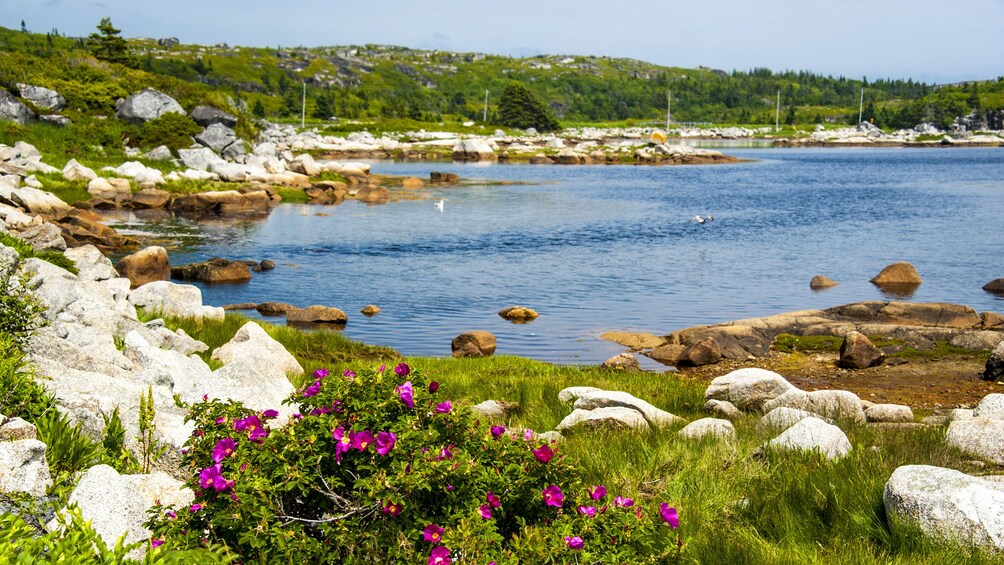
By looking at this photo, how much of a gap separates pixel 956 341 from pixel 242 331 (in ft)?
51.6

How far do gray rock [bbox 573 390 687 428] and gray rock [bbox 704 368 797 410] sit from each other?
6.96 feet

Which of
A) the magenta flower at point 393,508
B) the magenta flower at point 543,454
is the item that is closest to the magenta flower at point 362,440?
the magenta flower at point 393,508

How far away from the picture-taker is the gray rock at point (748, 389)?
Answer: 43.4 ft

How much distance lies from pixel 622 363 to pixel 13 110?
4990 cm

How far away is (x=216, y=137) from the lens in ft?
203

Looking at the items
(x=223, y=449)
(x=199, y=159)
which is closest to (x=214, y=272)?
(x=223, y=449)

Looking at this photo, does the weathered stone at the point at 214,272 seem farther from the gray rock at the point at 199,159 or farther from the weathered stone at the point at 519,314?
the gray rock at the point at 199,159

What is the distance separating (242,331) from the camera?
14.8 metres

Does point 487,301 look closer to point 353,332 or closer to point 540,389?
point 353,332

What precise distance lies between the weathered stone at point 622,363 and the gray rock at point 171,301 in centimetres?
852

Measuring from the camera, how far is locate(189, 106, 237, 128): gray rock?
206 feet

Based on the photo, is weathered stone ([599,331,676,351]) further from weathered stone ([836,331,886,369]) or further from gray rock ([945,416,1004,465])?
gray rock ([945,416,1004,465])

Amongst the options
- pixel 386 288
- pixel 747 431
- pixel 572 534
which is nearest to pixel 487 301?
pixel 386 288

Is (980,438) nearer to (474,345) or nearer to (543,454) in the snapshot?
(543,454)
